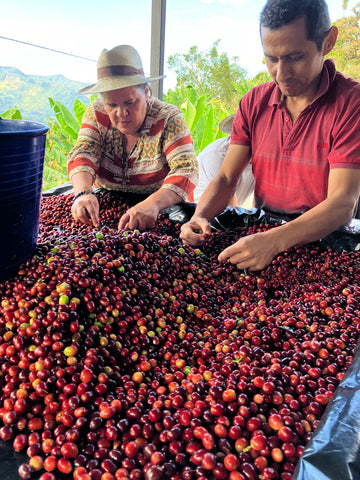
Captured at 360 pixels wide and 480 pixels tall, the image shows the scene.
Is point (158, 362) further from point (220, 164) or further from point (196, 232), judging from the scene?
point (220, 164)

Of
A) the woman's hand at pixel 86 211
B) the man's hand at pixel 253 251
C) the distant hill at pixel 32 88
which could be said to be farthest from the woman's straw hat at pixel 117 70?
the distant hill at pixel 32 88

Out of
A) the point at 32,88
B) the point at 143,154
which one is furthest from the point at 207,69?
the point at 143,154

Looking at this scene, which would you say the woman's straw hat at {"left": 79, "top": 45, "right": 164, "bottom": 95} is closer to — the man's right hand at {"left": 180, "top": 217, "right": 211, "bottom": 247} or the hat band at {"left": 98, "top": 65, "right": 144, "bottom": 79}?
the hat band at {"left": 98, "top": 65, "right": 144, "bottom": 79}

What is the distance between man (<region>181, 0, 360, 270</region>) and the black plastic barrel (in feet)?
2.62

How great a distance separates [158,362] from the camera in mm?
1081

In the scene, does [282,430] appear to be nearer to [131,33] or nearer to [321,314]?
[321,314]

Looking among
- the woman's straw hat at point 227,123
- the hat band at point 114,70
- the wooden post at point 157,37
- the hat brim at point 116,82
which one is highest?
the wooden post at point 157,37

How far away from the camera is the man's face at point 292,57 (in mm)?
1504

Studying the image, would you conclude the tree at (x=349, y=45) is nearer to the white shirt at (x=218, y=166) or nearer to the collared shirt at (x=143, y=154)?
the white shirt at (x=218, y=166)

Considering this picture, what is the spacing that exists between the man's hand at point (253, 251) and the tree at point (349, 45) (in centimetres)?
680

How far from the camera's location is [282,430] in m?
0.78

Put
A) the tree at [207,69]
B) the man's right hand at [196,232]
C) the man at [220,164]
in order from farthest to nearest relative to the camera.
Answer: the tree at [207,69], the man at [220,164], the man's right hand at [196,232]

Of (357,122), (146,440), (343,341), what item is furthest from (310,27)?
(146,440)

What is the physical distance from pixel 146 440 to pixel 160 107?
2035 mm
